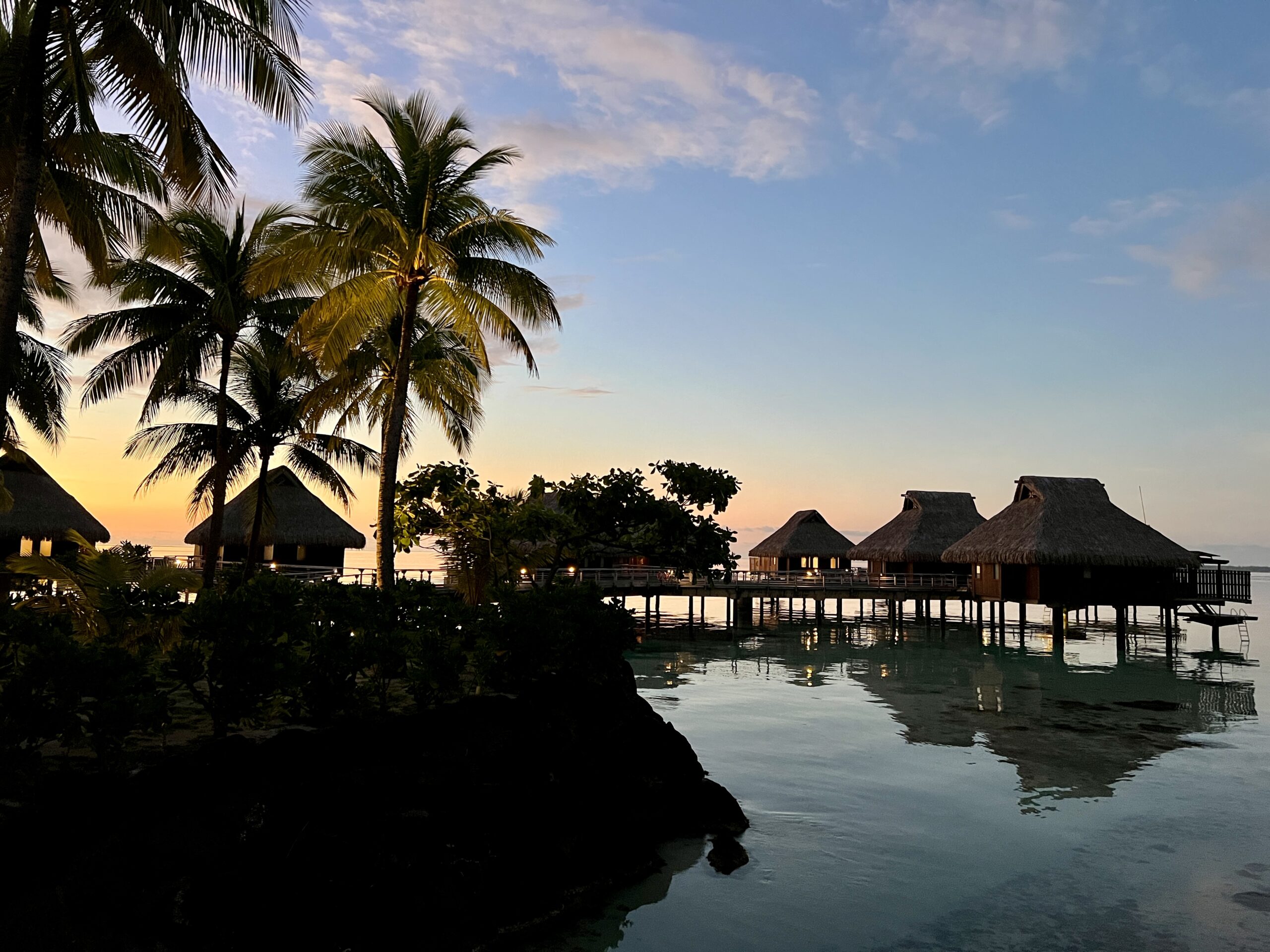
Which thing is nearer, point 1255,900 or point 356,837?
point 356,837

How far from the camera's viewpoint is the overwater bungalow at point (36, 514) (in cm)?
Result: 2692

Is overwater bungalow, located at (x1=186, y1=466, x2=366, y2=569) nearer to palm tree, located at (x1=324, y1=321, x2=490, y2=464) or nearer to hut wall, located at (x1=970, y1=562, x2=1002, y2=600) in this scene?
palm tree, located at (x1=324, y1=321, x2=490, y2=464)

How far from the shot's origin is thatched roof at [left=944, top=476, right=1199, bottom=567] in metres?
31.8

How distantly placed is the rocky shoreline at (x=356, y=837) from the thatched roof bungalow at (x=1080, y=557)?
84.9 feet

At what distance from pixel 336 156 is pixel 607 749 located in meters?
11.1

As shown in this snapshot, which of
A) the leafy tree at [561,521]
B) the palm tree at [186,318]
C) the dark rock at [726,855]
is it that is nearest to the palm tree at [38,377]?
the palm tree at [186,318]

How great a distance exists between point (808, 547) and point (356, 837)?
43.3m

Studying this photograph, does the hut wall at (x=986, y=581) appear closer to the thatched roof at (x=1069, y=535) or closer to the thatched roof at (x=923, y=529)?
the thatched roof at (x=1069, y=535)

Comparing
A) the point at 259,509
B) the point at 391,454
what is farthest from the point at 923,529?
the point at 391,454

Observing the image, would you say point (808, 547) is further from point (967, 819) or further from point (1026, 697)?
point (967, 819)

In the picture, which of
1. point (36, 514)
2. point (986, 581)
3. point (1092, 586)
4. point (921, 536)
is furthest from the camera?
point (921, 536)

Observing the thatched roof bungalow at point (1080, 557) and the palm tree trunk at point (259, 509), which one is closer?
the palm tree trunk at point (259, 509)

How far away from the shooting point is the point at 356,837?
22.9 ft

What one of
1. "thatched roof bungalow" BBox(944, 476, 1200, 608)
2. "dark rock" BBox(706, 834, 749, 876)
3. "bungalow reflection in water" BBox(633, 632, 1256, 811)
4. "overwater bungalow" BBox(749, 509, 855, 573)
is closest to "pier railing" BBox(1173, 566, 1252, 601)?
"thatched roof bungalow" BBox(944, 476, 1200, 608)
